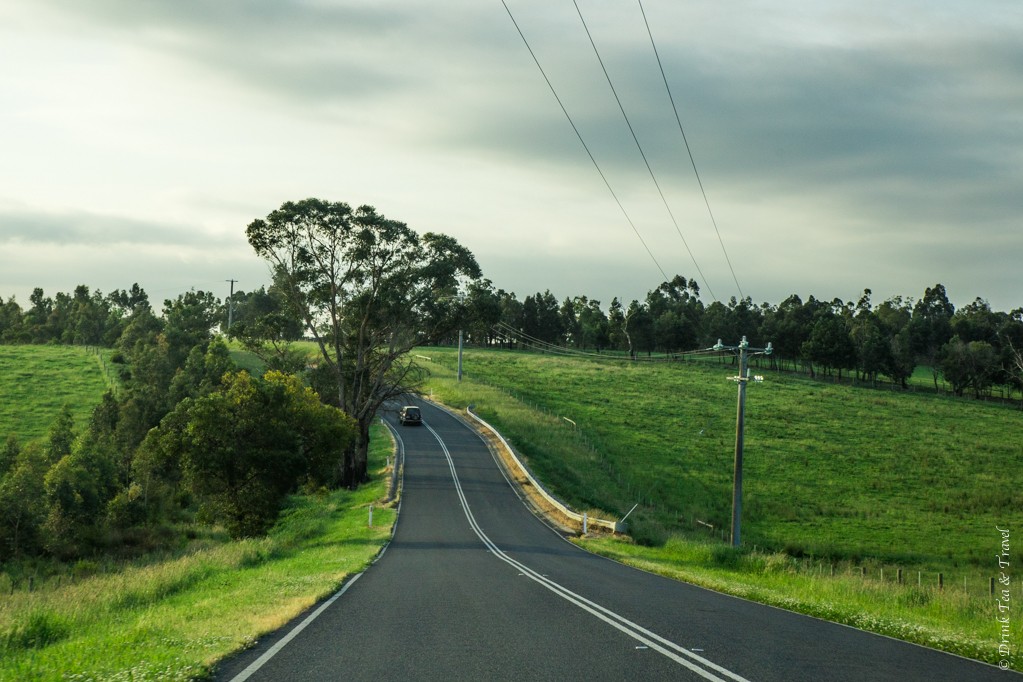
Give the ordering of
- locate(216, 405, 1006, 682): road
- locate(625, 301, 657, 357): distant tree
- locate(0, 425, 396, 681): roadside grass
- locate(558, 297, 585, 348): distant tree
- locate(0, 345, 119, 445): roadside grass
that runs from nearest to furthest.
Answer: locate(0, 425, 396, 681): roadside grass
locate(216, 405, 1006, 682): road
locate(0, 345, 119, 445): roadside grass
locate(625, 301, 657, 357): distant tree
locate(558, 297, 585, 348): distant tree

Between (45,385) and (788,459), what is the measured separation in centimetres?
7242

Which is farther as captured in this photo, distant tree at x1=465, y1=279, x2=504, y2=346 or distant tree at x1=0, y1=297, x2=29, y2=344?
distant tree at x1=0, y1=297, x2=29, y2=344

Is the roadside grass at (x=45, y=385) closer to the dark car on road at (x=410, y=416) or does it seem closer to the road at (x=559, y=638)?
the dark car on road at (x=410, y=416)

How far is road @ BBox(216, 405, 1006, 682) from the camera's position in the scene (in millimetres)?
8523

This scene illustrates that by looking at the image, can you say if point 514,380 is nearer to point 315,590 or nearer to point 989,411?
point 989,411

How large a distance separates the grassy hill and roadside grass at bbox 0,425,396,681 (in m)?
17.7

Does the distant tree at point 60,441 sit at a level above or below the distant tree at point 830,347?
below

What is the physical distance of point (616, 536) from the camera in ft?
117

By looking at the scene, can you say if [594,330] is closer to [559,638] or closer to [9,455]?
[9,455]

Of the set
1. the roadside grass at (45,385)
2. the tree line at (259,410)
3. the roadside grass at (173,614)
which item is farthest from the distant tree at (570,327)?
the roadside grass at (173,614)

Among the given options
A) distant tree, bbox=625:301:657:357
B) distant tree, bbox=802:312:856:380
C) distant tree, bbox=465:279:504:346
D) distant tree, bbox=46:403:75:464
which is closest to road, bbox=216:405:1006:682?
distant tree, bbox=465:279:504:346

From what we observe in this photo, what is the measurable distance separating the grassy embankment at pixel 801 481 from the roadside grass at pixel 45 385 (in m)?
36.4

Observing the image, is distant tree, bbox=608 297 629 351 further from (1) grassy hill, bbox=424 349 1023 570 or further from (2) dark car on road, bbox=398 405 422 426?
(2) dark car on road, bbox=398 405 422 426

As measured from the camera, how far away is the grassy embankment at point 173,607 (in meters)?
8.57
